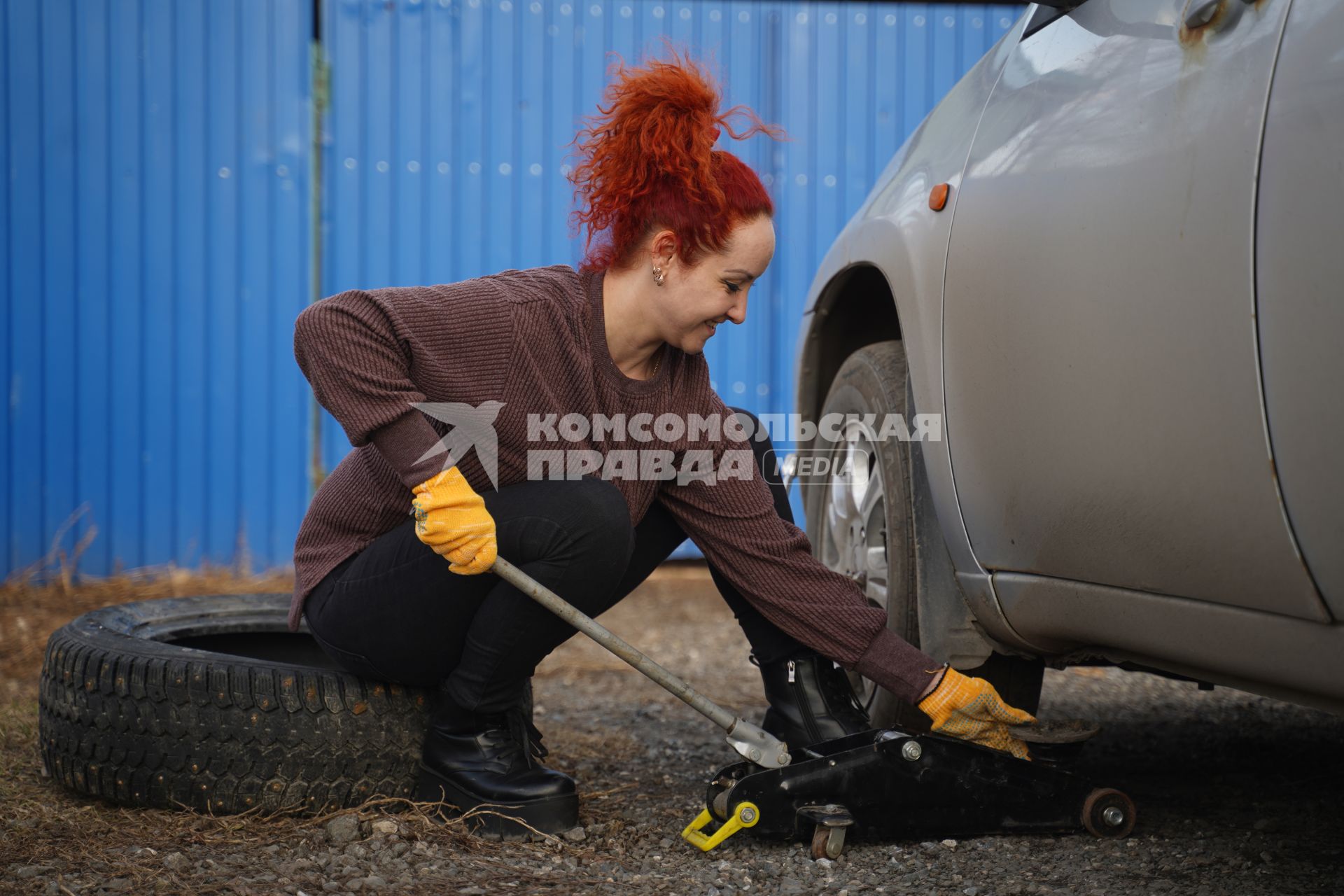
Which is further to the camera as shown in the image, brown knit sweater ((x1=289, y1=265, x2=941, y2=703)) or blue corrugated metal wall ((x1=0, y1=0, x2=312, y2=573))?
blue corrugated metal wall ((x1=0, y1=0, x2=312, y2=573))

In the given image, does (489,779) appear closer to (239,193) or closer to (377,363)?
(377,363)

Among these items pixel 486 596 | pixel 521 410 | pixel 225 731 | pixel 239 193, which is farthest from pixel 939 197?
pixel 239 193

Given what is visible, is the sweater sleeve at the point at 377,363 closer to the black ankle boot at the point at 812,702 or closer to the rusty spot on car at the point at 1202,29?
the black ankle boot at the point at 812,702

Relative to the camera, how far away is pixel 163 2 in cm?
477

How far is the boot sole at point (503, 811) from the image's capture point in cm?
192

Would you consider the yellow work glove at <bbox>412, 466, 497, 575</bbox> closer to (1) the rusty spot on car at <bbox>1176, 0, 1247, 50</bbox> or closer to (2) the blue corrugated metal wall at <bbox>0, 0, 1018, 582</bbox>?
(1) the rusty spot on car at <bbox>1176, 0, 1247, 50</bbox>

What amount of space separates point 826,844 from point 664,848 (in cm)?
27

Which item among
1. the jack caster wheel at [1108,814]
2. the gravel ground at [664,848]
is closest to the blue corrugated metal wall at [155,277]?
the gravel ground at [664,848]

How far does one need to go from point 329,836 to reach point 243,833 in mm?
138

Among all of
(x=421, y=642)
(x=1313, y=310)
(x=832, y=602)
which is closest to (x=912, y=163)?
(x=832, y=602)

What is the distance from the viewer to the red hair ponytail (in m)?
1.87

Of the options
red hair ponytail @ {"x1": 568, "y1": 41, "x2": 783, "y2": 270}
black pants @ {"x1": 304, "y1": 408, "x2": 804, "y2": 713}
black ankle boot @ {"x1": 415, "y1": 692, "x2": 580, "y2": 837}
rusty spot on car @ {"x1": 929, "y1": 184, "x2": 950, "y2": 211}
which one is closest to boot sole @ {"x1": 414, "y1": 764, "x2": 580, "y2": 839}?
black ankle boot @ {"x1": 415, "y1": 692, "x2": 580, "y2": 837}

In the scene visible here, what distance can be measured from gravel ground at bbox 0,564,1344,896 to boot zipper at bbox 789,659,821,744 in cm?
25

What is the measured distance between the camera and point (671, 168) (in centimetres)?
187
